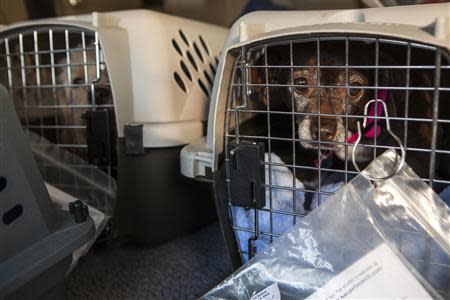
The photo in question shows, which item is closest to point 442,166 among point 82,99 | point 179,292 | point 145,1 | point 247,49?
point 247,49

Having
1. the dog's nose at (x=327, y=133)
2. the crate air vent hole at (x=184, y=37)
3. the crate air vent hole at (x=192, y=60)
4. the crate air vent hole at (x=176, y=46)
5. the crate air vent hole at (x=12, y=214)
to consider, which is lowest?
the crate air vent hole at (x=12, y=214)

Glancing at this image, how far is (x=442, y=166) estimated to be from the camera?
82 centimetres

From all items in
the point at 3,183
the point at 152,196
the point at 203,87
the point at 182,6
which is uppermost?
the point at 182,6

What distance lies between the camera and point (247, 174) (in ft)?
2.44

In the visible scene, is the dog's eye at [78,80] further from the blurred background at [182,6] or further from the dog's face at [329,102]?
the dog's face at [329,102]

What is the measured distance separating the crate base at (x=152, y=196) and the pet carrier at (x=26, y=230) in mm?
278

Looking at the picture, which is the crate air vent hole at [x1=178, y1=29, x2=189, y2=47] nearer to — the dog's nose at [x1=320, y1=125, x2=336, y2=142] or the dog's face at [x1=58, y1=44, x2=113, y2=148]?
the dog's face at [x1=58, y1=44, x2=113, y2=148]

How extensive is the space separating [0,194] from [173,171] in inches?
16.6

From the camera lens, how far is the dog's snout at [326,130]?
81cm

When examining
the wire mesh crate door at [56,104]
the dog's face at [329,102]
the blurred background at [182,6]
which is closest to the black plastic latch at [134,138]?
the wire mesh crate door at [56,104]

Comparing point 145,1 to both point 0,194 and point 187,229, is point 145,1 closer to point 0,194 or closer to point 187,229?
point 187,229

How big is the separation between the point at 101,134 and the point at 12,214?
0.37m

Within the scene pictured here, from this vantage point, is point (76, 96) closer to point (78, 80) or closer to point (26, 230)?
point (78, 80)

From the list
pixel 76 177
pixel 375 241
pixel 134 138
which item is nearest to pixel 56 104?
pixel 76 177
